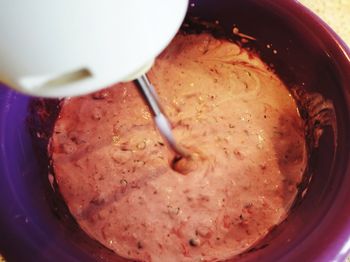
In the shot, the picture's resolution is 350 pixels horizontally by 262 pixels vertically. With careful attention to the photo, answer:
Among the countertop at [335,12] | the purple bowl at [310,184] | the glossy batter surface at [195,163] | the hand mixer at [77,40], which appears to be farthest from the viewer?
the countertop at [335,12]

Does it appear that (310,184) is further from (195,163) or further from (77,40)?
(77,40)

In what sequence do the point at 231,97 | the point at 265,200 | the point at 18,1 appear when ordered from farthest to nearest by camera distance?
the point at 231,97, the point at 265,200, the point at 18,1

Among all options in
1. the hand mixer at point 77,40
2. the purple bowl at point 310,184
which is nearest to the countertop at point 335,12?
the purple bowl at point 310,184

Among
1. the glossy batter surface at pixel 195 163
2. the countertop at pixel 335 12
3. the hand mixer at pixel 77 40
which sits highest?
the hand mixer at pixel 77 40

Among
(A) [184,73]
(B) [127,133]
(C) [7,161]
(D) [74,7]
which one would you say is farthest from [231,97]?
(D) [74,7]

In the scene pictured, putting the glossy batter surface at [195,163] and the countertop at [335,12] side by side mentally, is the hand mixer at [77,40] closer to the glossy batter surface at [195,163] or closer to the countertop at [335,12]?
the glossy batter surface at [195,163]

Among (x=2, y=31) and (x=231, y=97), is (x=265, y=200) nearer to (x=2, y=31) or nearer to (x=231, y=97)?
(x=231, y=97)

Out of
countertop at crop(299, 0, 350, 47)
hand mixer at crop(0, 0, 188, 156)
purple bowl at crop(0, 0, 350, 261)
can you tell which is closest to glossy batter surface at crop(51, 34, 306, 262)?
purple bowl at crop(0, 0, 350, 261)
